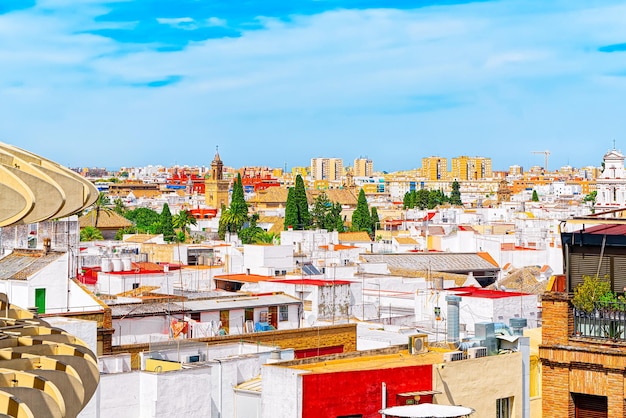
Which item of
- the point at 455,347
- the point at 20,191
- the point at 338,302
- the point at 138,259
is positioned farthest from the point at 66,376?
the point at 138,259

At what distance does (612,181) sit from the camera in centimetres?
11850

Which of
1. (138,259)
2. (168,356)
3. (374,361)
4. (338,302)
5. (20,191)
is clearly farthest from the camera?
(138,259)

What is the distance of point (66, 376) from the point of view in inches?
355

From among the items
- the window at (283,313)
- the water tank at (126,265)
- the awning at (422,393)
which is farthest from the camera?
the water tank at (126,265)

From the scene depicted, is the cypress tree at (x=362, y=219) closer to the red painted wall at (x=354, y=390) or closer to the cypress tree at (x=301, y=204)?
the cypress tree at (x=301, y=204)

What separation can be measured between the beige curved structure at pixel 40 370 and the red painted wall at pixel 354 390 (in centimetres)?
586

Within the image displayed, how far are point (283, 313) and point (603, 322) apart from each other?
61.7 feet

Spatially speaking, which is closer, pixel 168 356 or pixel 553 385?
pixel 553 385

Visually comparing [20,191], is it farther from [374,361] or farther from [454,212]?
[454,212]

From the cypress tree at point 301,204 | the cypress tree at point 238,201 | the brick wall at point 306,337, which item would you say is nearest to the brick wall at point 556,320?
the brick wall at point 306,337

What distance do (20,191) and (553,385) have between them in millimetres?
8837

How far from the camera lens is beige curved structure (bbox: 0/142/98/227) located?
26.4 ft

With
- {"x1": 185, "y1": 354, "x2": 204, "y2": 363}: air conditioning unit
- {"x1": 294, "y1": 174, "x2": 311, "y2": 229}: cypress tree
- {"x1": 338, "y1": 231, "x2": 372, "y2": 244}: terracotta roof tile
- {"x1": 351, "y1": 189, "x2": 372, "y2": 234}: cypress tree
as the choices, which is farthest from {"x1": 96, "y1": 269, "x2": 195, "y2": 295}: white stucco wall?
{"x1": 351, "y1": 189, "x2": 372, "y2": 234}: cypress tree

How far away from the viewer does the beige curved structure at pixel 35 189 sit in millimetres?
8039
